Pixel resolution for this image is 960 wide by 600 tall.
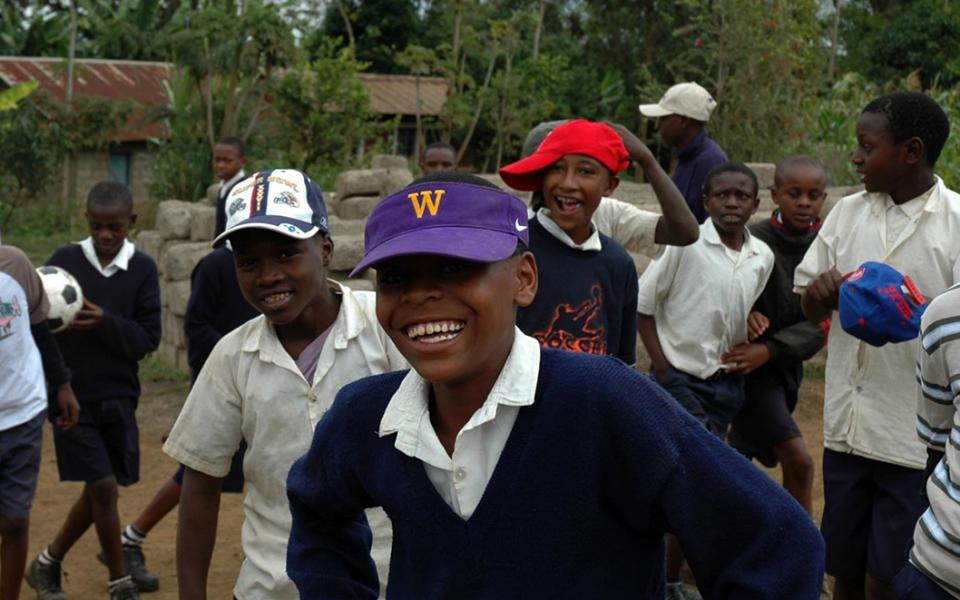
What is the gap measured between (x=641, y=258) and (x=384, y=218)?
633 centimetres

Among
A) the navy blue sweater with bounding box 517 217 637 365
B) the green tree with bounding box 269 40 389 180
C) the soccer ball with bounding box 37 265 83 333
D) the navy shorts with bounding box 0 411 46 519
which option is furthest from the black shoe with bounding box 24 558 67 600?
the green tree with bounding box 269 40 389 180

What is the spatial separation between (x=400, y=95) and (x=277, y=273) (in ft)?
85.3

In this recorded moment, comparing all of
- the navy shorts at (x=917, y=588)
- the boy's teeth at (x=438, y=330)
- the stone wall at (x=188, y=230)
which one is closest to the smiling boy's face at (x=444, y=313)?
the boy's teeth at (x=438, y=330)

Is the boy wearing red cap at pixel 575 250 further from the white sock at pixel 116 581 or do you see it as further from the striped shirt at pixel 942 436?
the white sock at pixel 116 581

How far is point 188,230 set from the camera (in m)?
10.2

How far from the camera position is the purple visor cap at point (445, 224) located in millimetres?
1849

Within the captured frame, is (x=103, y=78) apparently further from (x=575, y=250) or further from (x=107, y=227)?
(x=575, y=250)

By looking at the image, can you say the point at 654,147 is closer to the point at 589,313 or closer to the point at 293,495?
the point at 589,313

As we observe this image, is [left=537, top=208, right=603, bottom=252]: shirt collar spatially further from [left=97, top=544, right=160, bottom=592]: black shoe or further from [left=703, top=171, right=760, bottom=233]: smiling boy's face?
[left=97, top=544, right=160, bottom=592]: black shoe

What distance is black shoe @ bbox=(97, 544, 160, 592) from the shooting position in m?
5.52

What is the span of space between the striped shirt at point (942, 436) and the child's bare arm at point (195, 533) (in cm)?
157

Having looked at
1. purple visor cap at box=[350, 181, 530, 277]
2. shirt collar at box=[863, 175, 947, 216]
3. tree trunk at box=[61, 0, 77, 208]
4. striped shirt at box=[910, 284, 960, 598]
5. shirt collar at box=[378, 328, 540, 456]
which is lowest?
tree trunk at box=[61, 0, 77, 208]

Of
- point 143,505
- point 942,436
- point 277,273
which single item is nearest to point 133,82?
point 143,505

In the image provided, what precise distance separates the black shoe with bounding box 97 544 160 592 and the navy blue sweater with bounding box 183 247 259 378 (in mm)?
1024
